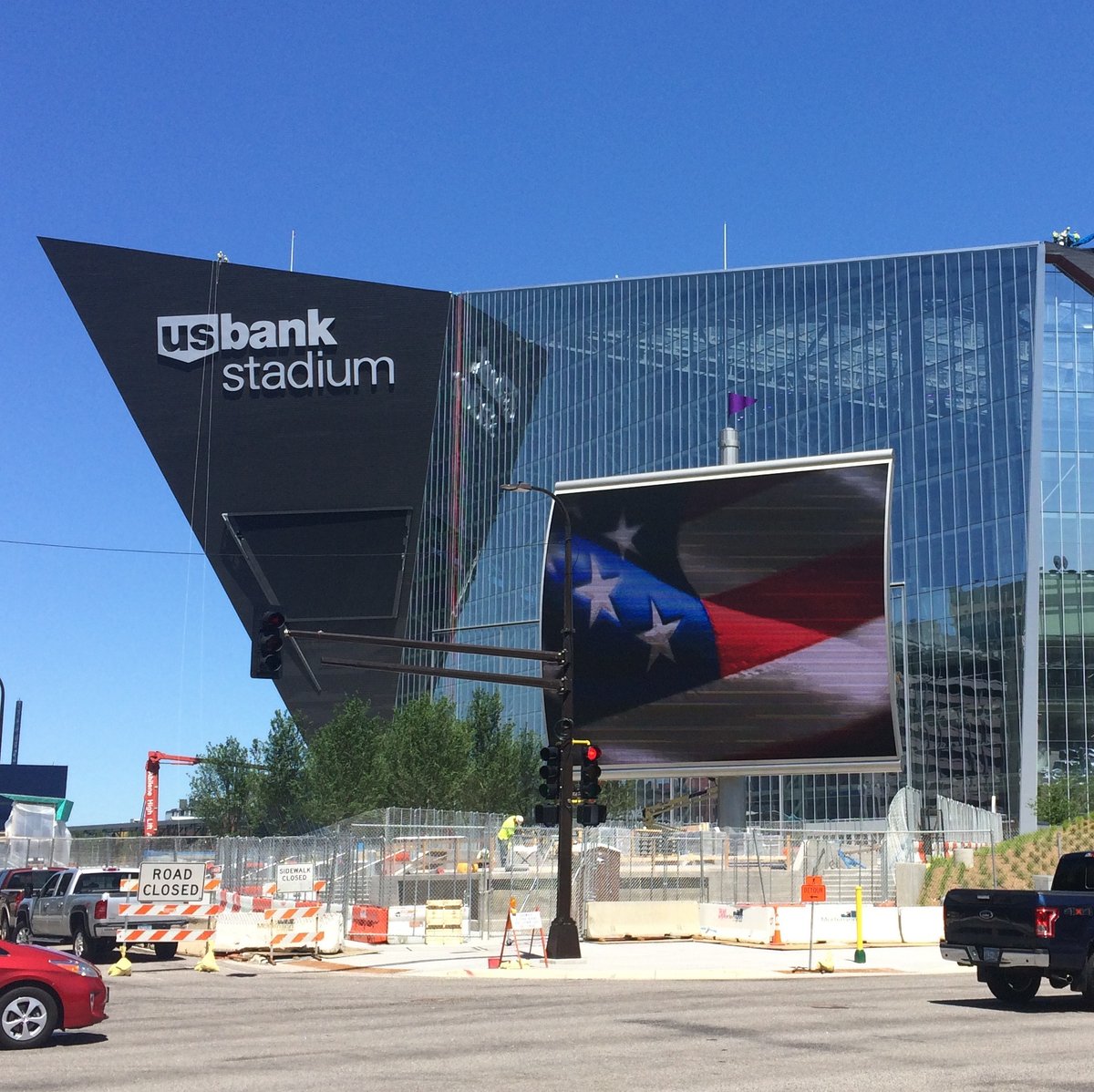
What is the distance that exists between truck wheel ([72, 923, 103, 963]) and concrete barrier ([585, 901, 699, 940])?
12.3m

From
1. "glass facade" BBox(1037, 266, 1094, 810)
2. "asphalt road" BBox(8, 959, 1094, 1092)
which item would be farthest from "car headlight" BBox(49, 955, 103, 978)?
"glass facade" BBox(1037, 266, 1094, 810)

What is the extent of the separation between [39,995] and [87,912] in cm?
1533

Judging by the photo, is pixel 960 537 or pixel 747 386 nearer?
pixel 960 537

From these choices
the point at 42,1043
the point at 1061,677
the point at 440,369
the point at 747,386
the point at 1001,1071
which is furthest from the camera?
the point at 440,369

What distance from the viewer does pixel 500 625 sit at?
Result: 356 ft

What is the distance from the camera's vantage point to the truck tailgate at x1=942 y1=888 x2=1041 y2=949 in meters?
19.4

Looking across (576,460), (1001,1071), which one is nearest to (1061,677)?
(576,460)

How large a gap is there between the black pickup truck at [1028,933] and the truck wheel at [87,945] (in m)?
18.5

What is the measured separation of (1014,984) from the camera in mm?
20688

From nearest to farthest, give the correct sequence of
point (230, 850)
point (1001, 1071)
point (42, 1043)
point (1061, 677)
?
point (1001, 1071) → point (42, 1043) → point (230, 850) → point (1061, 677)

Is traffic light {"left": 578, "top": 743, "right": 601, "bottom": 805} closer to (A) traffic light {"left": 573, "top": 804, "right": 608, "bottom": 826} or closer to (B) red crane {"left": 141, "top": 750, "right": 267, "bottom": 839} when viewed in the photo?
(A) traffic light {"left": 573, "top": 804, "right": 608, "bottom": 826}

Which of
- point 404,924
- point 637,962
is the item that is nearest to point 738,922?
point 637,962

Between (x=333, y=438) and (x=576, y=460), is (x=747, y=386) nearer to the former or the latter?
(x=576, y=460)

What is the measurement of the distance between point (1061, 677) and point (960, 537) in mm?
9878
